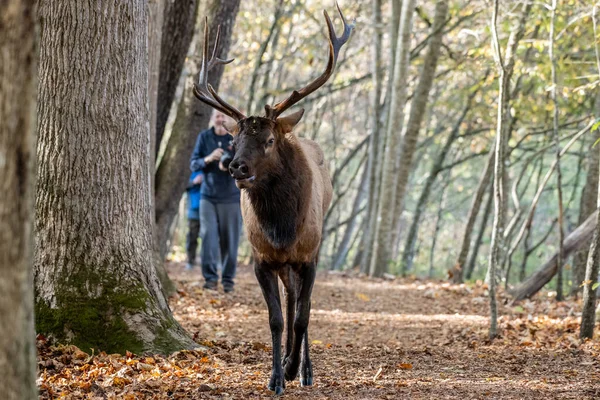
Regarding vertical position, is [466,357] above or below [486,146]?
below

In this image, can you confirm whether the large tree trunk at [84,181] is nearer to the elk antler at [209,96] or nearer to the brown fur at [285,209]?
the elk antler at [209,96]

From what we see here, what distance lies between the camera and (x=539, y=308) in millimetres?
10055

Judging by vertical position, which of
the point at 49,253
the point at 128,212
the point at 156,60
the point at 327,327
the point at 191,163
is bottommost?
the point at 327,327

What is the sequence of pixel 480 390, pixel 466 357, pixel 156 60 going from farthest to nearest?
pixel 156 60 < pixel 466 357 < pixel 480 390

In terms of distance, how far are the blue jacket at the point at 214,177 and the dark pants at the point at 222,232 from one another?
107 mm

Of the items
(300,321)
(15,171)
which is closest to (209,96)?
(300,321)

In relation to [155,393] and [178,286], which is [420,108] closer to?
[178,286]

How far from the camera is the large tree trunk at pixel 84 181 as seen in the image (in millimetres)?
5738

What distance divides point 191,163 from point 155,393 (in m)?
5.88

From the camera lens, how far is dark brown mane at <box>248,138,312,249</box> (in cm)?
597

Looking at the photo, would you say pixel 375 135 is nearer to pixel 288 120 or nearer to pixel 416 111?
pixel 416 111

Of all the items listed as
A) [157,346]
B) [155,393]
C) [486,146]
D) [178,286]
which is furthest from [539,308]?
[486,146]

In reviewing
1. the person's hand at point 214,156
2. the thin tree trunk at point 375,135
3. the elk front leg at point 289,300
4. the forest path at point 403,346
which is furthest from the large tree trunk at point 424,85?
the elk front leg at point 289,300

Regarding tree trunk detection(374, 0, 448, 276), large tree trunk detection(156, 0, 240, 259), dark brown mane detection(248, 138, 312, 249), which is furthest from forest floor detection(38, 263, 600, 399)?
tree trunk detection(374, 0, 448, 276)
